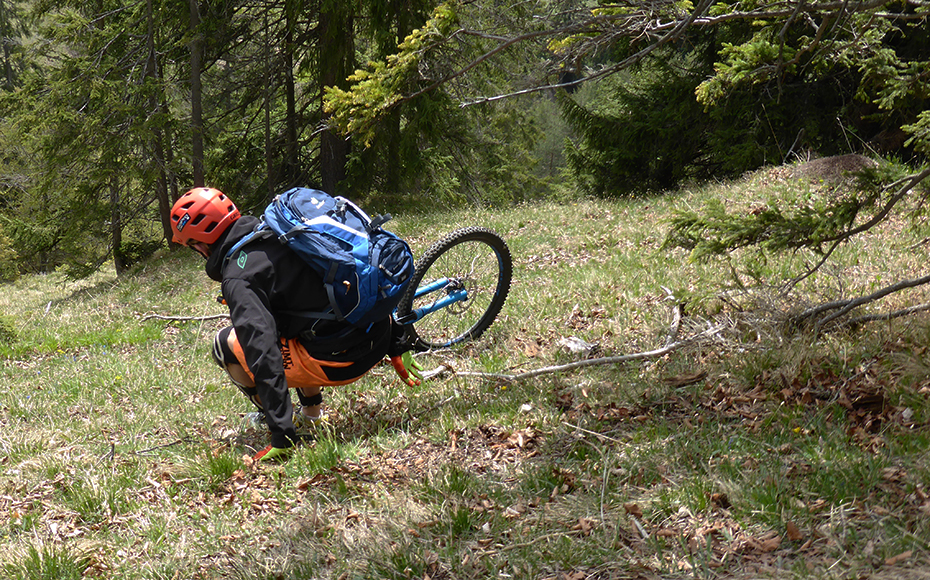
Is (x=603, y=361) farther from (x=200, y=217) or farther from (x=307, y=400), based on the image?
(x=200, y=217)

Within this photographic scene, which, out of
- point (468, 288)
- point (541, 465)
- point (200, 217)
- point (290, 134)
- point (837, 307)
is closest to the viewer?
point (541, 465)

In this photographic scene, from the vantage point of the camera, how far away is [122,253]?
2217 cm

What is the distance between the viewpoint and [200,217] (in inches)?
164

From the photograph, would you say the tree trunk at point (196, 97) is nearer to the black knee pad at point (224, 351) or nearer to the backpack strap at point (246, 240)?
the black knee pad at point (224, 351)

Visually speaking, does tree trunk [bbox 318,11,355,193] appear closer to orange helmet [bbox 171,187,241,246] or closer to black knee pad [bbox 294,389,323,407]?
orange helmet [bbox 171,187,241,246]

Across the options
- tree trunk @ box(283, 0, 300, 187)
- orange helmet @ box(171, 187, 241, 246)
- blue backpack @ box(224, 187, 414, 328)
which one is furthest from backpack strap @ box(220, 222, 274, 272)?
tree trunk @ box(283, 0, 300, 187)

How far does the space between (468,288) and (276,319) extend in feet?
8.12

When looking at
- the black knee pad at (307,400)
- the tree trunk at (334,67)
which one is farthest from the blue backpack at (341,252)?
the tree trunk at (334,67)

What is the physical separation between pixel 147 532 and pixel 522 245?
26.4ft

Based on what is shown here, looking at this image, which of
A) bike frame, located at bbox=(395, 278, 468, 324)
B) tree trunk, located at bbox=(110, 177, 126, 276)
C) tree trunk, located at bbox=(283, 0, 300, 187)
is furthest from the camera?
tree trunk, located at bbox=(283, 0, 300, 187)

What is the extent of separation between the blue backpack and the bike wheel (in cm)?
156

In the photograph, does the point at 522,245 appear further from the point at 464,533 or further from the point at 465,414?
the point at 464,533

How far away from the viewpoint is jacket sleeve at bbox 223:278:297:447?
150 inches

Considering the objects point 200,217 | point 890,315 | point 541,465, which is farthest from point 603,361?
point 200,217
